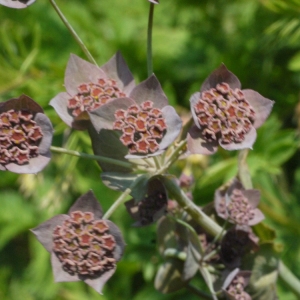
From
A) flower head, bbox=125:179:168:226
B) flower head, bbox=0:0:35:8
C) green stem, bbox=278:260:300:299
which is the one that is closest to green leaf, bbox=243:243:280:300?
green stem, bbox=278:260:300:299

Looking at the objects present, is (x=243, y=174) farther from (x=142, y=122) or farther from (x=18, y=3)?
(x=18, y=3)

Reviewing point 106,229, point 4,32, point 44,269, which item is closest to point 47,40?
point 4,32

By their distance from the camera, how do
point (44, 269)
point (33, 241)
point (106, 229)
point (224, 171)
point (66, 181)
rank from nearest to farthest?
point (106, 229), point (224, 171), point (66, 181), point (44, 269), point (33, 241)

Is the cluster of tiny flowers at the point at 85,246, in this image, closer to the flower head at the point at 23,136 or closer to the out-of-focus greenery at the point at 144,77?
the flower head at the point at 23,136

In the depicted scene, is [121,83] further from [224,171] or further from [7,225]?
[7,225]

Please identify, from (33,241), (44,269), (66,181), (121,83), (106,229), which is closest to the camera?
(106,229)

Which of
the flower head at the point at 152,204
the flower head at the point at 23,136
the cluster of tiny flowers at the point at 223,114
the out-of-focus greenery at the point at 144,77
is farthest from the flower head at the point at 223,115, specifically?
the out-of-focus greenery at the point at 144,77

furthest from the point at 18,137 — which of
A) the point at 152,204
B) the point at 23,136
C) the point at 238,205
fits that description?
the point at 238,205
